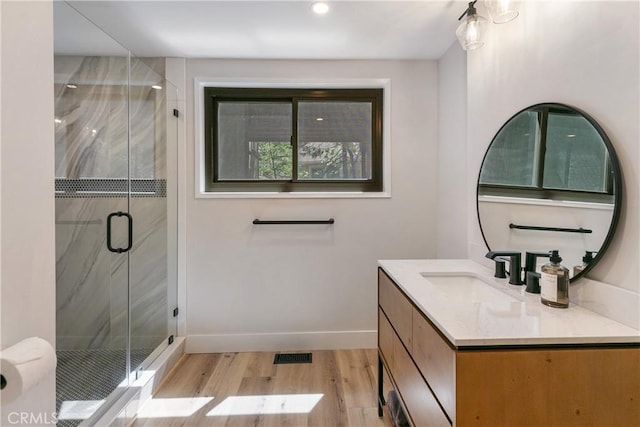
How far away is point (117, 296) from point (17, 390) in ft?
5.73

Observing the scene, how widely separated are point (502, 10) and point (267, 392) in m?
2.31

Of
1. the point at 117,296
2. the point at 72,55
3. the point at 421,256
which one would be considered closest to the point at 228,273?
the point at 117,296

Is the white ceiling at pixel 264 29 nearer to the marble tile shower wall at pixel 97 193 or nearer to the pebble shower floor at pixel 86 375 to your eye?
the marble tile shower wall at pixel 97 193

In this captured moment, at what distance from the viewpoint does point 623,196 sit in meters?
0.91

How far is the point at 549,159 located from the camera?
1177 millimetres

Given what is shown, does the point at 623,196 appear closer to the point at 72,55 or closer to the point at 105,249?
the point at 105,249

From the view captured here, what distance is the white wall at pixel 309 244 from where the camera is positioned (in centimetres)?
231

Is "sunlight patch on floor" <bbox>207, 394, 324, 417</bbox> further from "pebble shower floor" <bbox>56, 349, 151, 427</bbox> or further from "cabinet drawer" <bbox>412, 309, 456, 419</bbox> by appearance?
"cabinet drawer" <bbox>412, 309, 456, 419</bbox>

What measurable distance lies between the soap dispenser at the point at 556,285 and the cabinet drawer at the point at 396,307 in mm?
446

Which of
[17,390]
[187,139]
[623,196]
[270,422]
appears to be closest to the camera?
[17,390]

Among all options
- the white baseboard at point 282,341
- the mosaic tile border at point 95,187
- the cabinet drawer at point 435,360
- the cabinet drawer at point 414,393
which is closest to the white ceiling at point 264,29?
the mosaic tile border at point 95,187

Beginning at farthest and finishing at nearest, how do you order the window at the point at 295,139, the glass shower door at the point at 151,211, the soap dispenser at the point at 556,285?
the window at the point at 295,139 < the glass shower door at the point at 151,211 < the soap dispenser at the point at 556,285

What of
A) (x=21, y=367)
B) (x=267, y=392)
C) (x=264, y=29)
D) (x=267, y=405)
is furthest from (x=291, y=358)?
(x=264, y=29)

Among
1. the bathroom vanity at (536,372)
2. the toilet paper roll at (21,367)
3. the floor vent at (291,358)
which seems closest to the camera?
the toilet paper roll at (21,367)
